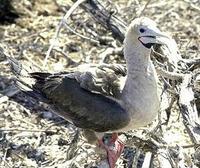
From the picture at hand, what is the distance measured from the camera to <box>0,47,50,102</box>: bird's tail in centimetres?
497

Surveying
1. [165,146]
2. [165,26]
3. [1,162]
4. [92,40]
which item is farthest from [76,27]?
[165,146]

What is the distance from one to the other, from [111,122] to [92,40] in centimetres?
196

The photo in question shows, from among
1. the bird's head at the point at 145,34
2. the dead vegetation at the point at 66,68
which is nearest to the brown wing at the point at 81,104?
the dead vegetation at the point at 66,68

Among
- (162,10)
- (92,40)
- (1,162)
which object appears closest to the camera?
(1,162)

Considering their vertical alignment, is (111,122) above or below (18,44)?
below

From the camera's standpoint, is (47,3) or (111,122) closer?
(111,122)

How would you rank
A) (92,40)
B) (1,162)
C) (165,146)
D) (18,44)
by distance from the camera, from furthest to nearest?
(18,44) < (92,40) < (1,162) < (165,146)

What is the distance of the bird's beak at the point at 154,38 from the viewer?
170 inches

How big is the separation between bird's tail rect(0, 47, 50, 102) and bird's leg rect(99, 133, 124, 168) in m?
0.61

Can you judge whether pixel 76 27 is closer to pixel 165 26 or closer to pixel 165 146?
pixel 165 26

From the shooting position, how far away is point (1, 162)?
16.7ft

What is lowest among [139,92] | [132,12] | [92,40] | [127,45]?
[139,92]

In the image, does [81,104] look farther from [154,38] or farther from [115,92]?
[154,38]

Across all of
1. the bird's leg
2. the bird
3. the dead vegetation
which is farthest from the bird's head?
the bird's leg
